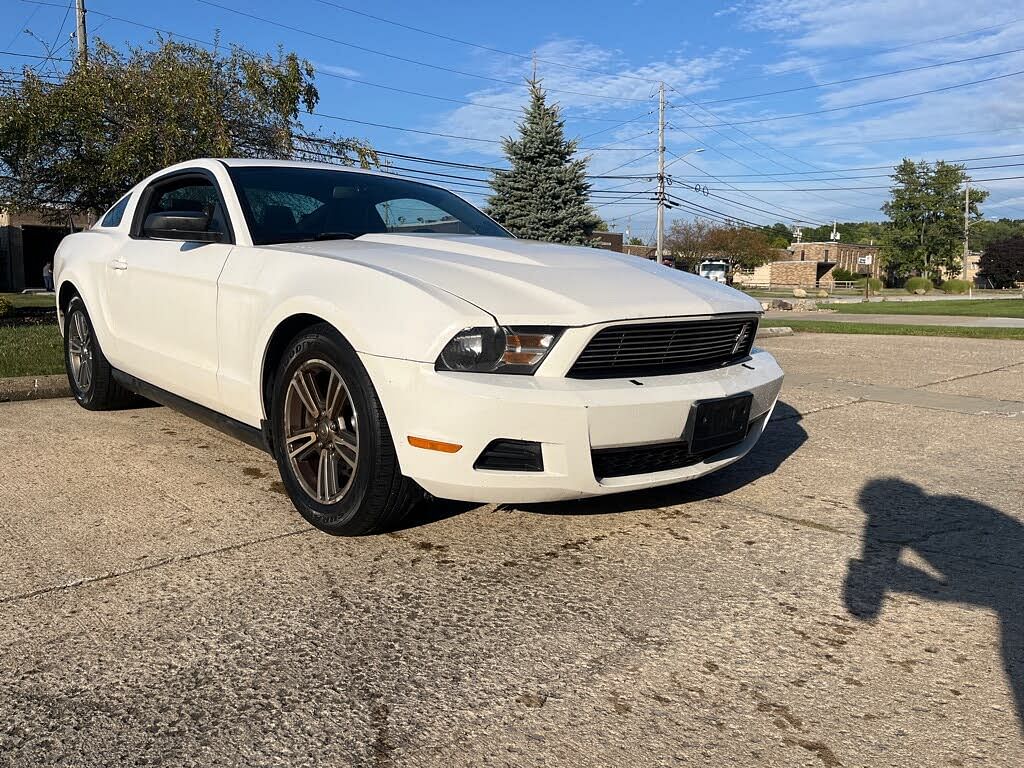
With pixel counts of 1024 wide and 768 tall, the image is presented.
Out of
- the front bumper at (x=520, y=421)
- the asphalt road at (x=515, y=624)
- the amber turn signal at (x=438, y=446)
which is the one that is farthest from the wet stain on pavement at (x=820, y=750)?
the amber turn signal at (x=438, y=446)

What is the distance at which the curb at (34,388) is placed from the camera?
5988 millimetres

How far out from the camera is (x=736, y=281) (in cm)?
7831

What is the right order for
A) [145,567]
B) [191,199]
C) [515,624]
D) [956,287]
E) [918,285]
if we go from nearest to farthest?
[515,624] < [145,567] < [191,199] < [918,285] < [956,287]

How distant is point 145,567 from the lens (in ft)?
9.54

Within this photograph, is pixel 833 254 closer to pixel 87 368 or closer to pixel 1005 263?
pixel 1005 263

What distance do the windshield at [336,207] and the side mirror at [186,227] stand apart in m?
0.19

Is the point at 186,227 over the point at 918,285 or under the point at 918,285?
under

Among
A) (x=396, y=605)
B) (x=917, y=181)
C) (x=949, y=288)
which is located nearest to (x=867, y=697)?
(x=396, y=605)

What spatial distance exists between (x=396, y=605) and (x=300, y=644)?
36 centimetres

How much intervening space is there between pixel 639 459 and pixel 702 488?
1.11 m

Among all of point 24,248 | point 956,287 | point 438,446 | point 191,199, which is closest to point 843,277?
point 956,287

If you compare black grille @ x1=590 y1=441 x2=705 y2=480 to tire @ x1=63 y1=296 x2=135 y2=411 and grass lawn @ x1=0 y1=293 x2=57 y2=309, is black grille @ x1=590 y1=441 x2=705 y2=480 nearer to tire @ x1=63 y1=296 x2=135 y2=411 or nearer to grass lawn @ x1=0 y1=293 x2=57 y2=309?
tire @ x1=63 y1=296 x2=135 y2=411

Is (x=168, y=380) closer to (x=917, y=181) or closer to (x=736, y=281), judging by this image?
(x=736, y=281)

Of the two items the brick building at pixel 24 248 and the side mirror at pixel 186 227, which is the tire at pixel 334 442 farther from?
the brick building at pixel 24 248
